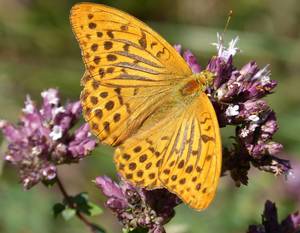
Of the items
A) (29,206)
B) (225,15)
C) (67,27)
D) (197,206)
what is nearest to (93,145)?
(197,206)

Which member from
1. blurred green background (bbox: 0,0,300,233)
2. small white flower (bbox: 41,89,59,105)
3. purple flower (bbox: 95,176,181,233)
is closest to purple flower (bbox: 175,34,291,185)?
purple flower (bbox: 95,176,181,233)

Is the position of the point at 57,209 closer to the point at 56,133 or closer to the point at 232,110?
the point at 56,133

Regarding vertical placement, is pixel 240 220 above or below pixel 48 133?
below

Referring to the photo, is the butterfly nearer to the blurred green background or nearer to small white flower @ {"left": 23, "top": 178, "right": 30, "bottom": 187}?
small white flower @ {"left": 23, "top": 178, "right": 30, "bottom": 187}

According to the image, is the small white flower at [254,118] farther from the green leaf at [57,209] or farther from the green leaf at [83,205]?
the green leaf at [57,209]

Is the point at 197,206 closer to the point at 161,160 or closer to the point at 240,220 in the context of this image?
the point at 161,160

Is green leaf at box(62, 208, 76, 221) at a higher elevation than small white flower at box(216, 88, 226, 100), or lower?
lower

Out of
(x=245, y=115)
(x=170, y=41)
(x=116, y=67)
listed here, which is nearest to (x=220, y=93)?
(x=245, y=115)

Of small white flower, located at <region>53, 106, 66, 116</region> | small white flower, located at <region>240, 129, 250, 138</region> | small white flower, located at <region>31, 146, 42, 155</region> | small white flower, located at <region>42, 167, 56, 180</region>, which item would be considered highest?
small white flower, located at <region>53, 106, 66, 116</region>
